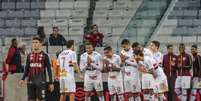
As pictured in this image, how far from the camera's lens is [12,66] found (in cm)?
1881

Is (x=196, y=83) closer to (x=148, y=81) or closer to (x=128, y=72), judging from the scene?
(x=128, y=72)

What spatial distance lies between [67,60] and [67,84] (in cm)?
64

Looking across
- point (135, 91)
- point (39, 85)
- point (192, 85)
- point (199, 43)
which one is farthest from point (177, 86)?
point (199, 43)

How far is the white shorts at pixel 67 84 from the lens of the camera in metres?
17.0

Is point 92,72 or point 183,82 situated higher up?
point 92,72

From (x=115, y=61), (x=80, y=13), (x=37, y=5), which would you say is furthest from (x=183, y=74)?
(x=37, y=5)

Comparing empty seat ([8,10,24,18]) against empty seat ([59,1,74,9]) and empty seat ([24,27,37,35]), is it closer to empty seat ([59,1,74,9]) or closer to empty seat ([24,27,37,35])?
empty seat ([24,27,37,35])

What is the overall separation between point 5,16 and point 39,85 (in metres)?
Answer: 11.1

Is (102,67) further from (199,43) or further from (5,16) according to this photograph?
(5,16)

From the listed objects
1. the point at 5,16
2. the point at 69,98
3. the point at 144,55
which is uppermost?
the point at 5,16

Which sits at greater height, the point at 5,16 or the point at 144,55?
the point at 5,16

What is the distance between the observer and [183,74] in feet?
60.4

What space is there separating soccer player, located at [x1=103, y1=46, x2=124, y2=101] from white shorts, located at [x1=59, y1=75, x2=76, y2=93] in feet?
3.17

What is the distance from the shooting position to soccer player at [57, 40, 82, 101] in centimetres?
1684
